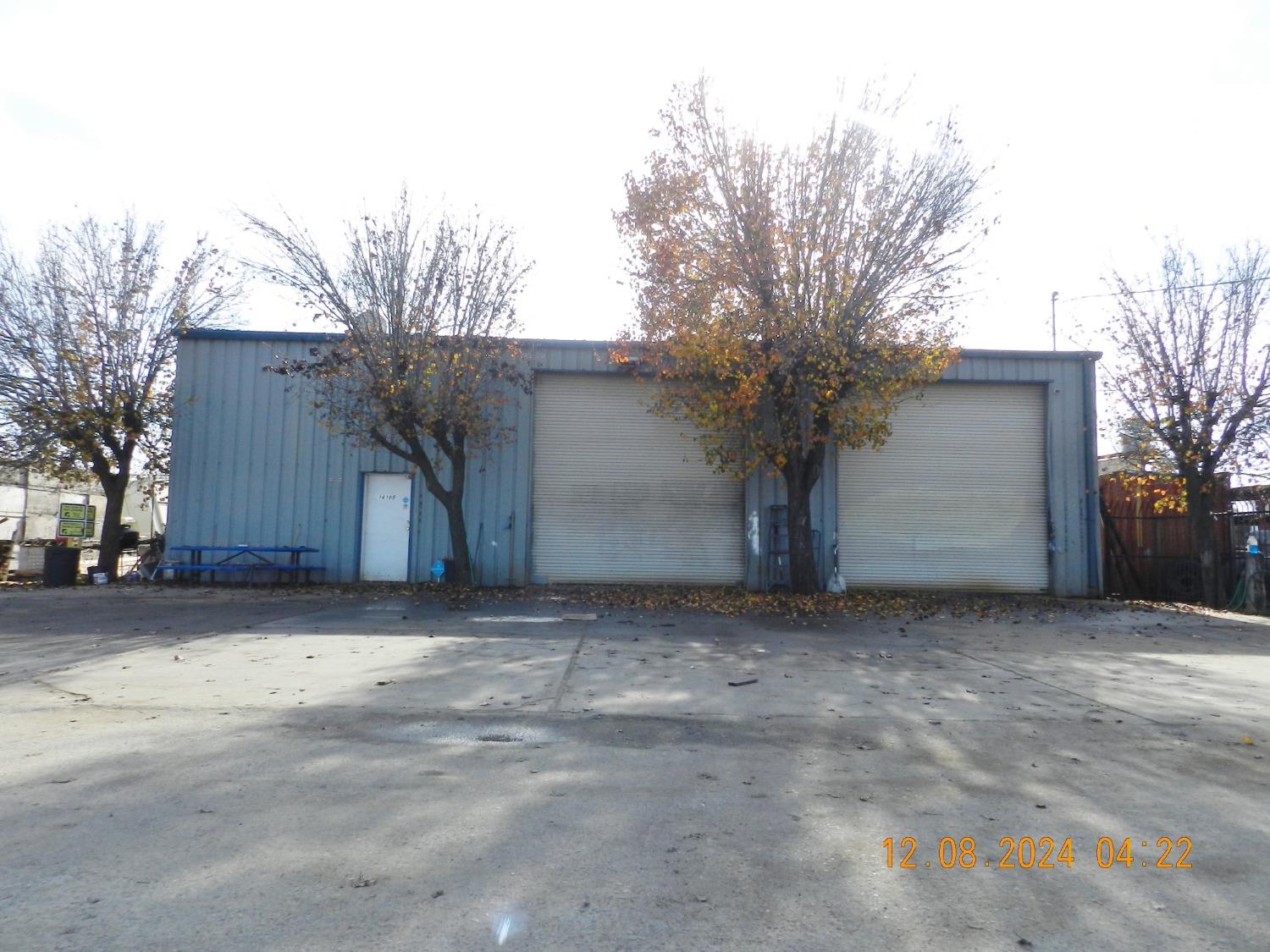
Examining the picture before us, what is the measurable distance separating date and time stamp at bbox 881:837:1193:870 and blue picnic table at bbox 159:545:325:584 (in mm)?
15940

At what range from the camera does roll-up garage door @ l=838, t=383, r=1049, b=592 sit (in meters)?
18.3

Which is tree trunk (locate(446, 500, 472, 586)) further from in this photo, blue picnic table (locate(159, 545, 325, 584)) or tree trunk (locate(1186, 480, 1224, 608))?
tree trunk (locate(1186, 480, 1224, 608))

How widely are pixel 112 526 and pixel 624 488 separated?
11128 mm

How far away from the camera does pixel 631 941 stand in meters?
2.93

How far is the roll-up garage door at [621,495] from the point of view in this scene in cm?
1822

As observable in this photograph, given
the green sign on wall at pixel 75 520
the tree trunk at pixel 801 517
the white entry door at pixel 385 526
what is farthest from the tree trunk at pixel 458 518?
the green sign on wall at pixel 75 520

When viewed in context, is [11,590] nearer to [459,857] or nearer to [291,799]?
[291,799]

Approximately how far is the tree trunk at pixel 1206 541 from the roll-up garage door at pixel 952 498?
2789 millimetres

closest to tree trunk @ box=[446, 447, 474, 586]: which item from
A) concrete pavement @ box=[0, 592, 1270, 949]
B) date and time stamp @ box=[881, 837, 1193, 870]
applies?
concrete pavement @ box=[0, 592, 1270, 949]

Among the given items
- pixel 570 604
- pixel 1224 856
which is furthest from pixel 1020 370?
pixel 1224 856

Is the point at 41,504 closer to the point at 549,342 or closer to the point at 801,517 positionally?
the point at 549,342

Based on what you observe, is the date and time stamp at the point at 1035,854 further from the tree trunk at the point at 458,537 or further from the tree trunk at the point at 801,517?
the tree trunk at the point at 458,537

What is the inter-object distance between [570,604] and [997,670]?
25.4 ft

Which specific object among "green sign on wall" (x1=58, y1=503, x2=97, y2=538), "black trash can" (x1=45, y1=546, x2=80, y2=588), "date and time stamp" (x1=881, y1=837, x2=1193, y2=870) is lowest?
"date and time stamp" (x1=881, y1=837, x2=1193, y2=870)
